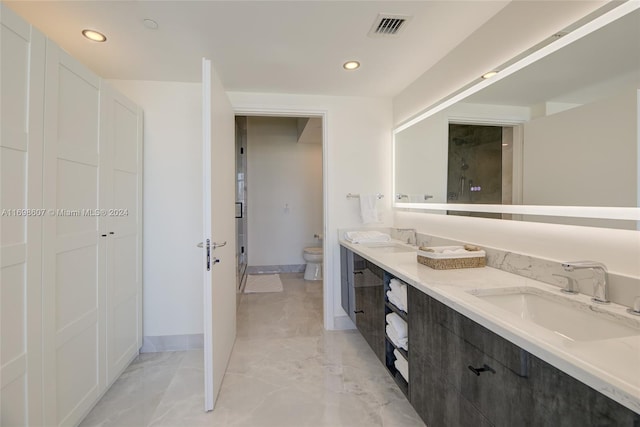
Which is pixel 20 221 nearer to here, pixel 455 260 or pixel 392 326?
pixel 392 326

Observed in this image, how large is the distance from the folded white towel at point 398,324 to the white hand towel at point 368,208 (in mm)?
1159

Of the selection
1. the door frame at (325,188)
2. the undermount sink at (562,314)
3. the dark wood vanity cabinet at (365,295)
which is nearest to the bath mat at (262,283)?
the door frame at (325,188)

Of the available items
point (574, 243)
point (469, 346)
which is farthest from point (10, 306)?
point (574, 243)

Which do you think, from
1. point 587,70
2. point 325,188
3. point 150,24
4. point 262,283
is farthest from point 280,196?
point 587,70

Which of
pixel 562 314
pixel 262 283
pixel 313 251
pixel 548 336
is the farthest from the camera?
pixel 313 251

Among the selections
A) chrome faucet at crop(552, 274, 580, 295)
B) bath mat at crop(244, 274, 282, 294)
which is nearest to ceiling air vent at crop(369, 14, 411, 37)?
chrome faucet at crop(552, 274, 580, 295)

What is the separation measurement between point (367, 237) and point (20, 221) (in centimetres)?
211

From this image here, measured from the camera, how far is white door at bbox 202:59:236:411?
1735 mm

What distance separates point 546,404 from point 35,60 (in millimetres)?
2214

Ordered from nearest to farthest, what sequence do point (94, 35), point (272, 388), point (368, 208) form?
1. point (94, 35)
2. point (272, 388)
3. point (368, 208)

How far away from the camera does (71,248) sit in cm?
156

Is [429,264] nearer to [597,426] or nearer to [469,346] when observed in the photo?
[469,346]

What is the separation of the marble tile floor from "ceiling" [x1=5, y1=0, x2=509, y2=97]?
216 centimetres

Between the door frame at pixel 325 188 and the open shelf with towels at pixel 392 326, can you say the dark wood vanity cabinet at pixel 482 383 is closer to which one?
the open shelf with towels at pixel 392 326
